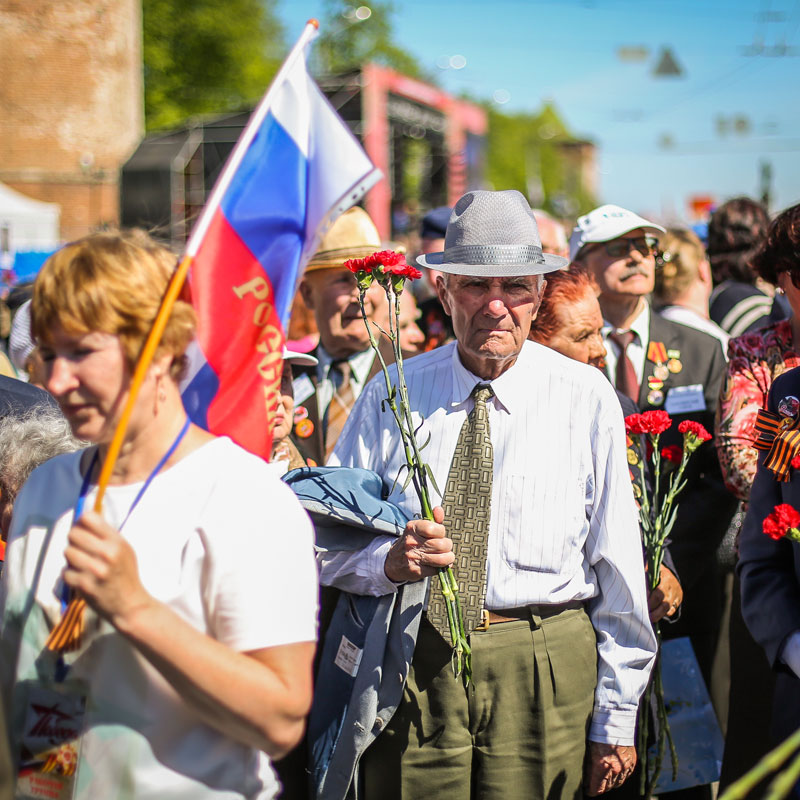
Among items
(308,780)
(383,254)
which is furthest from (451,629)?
(383,254)

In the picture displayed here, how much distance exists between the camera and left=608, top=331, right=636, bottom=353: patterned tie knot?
391 cm

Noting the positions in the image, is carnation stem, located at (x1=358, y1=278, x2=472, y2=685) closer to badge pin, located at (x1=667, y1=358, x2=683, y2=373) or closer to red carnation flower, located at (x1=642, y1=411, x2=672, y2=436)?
red carnation flower, located at (x1=642, y1=411, x2=672, y2=436)

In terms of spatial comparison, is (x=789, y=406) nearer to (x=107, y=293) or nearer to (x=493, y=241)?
(x=493, y=241)

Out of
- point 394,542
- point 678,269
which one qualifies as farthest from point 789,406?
point 678,269

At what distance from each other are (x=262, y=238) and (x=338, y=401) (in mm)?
1787

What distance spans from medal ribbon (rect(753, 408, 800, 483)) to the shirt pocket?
0.50 metres

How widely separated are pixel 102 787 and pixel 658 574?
182 centimetres

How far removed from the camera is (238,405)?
193 cm

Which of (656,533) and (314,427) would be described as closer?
(656,533)

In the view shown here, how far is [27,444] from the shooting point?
2504 mm

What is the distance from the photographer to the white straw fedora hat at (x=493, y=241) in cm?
254

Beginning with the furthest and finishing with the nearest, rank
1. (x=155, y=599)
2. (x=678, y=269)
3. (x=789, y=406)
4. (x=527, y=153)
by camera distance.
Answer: (x=527, y=153)
(x=678, y=269)
(x=789, y=406)
(x=155, y=599)

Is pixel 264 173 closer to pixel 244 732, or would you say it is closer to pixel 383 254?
pixel 383 254

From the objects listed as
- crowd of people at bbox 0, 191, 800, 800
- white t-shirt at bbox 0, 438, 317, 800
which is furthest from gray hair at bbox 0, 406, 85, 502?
white t-shirt at bbox 0, 438, 317, 800
